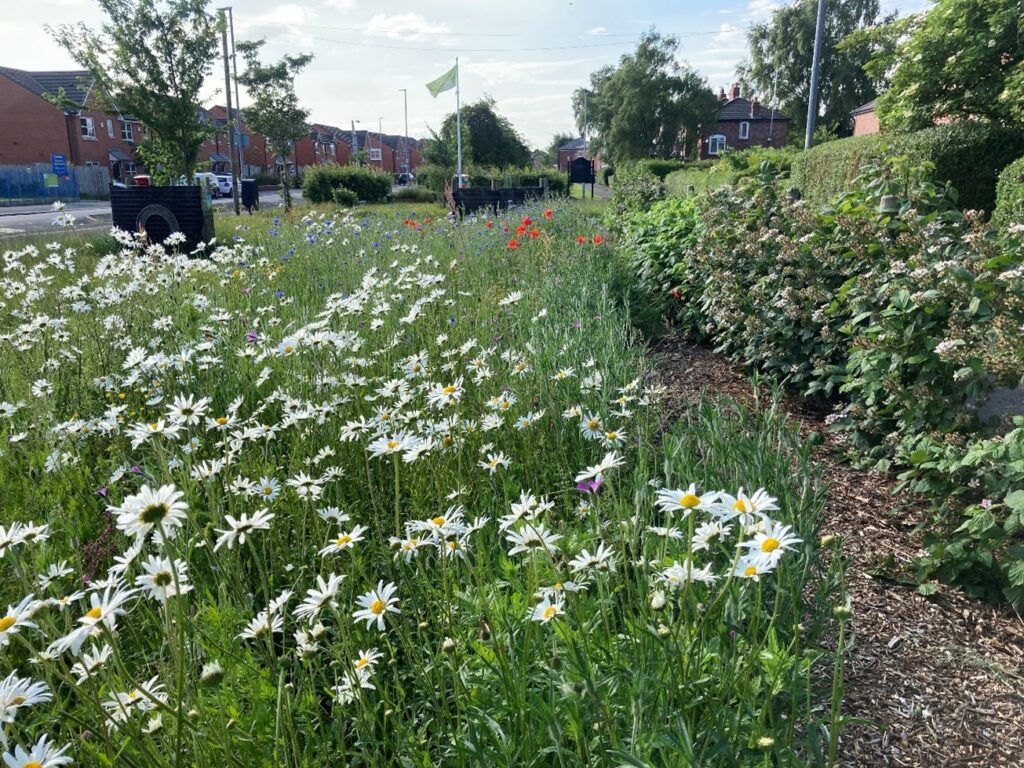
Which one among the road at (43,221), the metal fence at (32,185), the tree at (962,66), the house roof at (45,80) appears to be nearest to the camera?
the tree at (962,66)

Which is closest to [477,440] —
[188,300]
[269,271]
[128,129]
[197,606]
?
[197,606]

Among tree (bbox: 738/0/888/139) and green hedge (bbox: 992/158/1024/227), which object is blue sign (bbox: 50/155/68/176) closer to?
tree (bbox: 738/0/888/139)

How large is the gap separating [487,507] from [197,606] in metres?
0.92

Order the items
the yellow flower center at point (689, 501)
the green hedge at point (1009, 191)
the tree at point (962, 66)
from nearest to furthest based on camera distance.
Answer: the yellow flower center at point (689, 501) → the green hedge at point (1009, 191) → the tree at point (962, 66)

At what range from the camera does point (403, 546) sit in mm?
1555

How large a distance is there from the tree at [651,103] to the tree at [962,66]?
117 ft

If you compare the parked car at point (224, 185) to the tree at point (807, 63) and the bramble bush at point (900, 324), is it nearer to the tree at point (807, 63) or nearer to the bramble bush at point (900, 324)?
the tree at point (807, 63)

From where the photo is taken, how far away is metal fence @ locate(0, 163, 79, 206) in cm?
3641

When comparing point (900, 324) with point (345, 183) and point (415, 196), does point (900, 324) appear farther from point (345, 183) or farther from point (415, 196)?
point (415, 196)

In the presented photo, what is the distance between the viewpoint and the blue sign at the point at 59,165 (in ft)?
133

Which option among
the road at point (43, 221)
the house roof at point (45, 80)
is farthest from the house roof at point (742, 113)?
the house roof at point (45, 80)

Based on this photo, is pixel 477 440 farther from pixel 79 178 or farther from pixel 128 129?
pixel 128 129

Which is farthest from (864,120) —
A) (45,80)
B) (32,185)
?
(45,80)

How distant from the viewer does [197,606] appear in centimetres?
204
